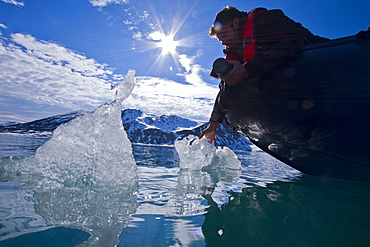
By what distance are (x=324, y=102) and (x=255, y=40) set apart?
1.35m

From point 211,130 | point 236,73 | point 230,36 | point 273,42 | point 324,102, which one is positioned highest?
point 230,36

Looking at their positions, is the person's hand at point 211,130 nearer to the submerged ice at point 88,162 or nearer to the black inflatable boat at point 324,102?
the black inflatable boat at point 324,102

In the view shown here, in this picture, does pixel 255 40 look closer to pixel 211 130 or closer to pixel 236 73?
pixel 236 73

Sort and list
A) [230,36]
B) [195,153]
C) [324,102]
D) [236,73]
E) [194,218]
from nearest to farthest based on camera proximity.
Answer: [194,218] → [324,102] → [236,73] → [230,36] → [195,153]

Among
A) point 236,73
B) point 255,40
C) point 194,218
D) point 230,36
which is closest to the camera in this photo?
point 194,218

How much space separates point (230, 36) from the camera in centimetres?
350

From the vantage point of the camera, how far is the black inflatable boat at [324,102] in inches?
94.1

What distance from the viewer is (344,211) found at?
2320 mm

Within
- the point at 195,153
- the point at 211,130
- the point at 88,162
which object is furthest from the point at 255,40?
the point at 195,153

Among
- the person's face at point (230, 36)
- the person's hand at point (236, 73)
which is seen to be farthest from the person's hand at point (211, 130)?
the person's face at point (230, 36)

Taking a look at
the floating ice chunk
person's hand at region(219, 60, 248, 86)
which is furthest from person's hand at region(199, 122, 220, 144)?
person's hand at region(219, 60, 248, 86)

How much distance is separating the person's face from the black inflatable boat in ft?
3.27

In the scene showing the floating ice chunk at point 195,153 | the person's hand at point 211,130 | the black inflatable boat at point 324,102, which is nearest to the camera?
the black inflatable boat at point 324,102

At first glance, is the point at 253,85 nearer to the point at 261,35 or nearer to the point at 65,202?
the point at 261,35
